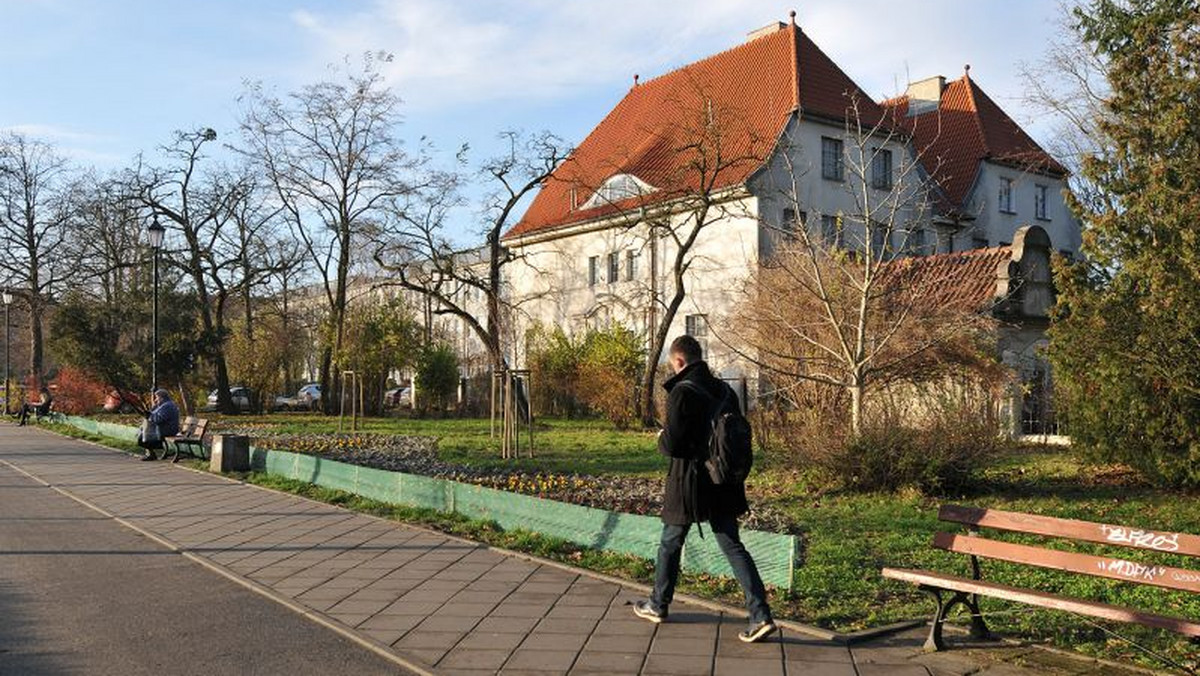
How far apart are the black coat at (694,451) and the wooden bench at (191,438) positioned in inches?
585

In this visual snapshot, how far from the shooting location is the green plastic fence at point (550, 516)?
7.45 meters

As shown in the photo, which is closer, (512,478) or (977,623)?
(977,623)

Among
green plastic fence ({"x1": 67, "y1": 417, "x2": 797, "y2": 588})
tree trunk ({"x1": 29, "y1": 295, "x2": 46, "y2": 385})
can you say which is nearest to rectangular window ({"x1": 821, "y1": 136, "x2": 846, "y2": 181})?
green plastic fence ({"x1": 67, "y1": 417, "x2": 797, "y2": 588})

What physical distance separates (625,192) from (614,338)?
6.39m

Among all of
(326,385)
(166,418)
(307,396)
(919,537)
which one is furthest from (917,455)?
(307,396)

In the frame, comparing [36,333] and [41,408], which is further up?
[36,333]

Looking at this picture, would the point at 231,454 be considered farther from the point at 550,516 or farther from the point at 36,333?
the point at 36,333

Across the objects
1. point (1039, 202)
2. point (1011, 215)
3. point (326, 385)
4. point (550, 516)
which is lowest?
point (550, 516)

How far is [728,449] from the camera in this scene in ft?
20.2

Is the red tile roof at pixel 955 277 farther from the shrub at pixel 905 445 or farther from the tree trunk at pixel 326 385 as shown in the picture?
the tree trunk at pixel 326 385

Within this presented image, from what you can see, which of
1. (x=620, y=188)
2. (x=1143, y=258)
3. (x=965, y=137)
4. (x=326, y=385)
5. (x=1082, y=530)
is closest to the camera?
(x=1082, y=530)

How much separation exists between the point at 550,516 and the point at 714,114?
19903 millimetres

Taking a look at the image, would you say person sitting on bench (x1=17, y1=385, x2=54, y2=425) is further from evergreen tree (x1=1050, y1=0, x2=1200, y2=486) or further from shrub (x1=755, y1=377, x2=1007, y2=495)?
evergreen tree (x1=1050, y1=0, x2=1200, y2=486)

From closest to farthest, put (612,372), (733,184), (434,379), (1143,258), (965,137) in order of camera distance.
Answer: (1143,258) < (612,372) < (733,184) < (434,379) < (965,137)
